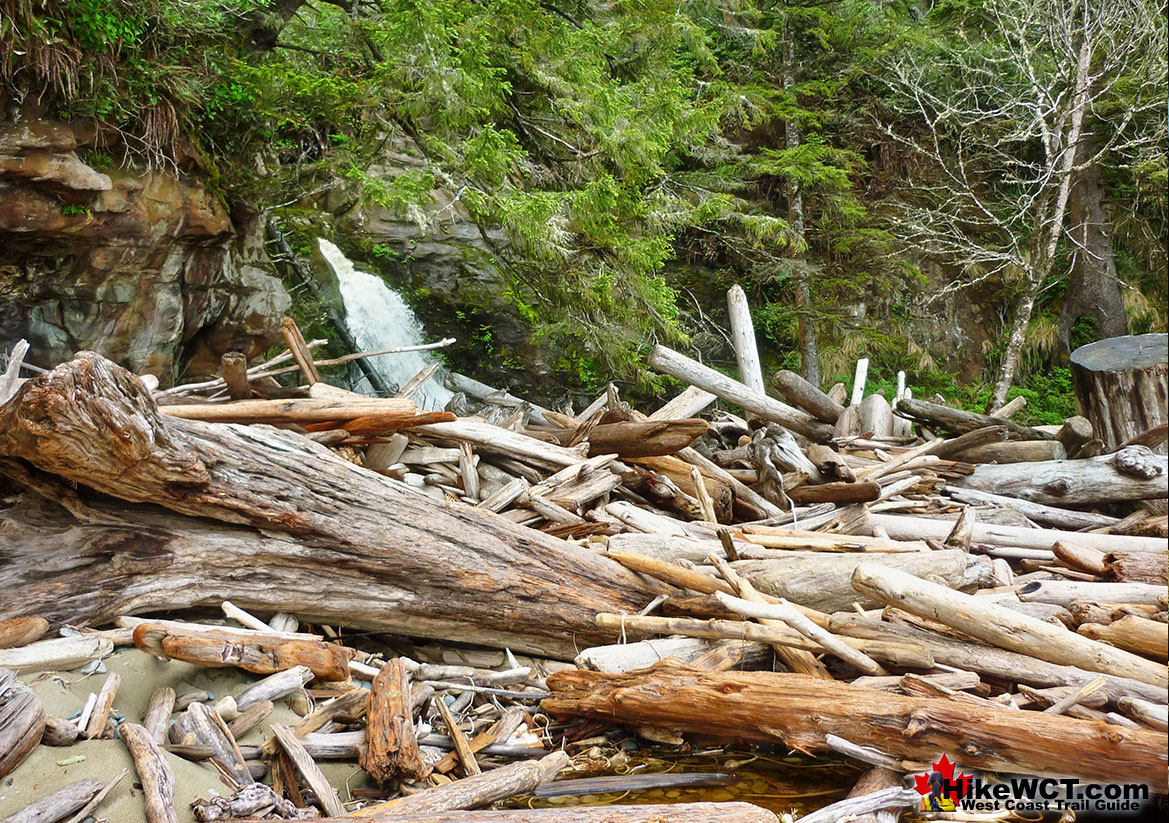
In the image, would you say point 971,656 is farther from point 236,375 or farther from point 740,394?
point 236,375

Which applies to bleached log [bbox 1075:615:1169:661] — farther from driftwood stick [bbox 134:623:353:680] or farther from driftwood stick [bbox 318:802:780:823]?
driftwood stick [bbox 134:623:353:680]

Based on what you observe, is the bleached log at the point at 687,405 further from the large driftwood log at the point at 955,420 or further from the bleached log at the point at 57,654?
the bleached log at the point at 57,654

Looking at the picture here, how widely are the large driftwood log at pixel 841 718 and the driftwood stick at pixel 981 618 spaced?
1.45ft

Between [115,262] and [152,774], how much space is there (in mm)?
7312

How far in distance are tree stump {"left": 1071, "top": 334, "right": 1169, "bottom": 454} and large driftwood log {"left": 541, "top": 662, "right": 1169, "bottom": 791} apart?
66cm

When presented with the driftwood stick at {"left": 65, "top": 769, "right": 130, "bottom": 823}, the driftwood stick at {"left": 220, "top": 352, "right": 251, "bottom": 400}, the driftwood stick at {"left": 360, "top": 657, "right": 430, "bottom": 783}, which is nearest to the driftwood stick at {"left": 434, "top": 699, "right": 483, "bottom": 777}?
the driftwood stick at {"left": 360, "top": 657, "right": 430, "bottom": 783}

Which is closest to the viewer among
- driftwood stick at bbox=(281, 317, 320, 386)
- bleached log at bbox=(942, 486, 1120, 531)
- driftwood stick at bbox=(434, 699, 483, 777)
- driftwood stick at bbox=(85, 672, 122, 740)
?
driftwood stick at bbox=(85, 672, 122, 740)

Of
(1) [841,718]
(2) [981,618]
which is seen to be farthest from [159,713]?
(2) [981,618]

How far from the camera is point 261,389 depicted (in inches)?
234

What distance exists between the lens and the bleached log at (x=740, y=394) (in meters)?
7.11

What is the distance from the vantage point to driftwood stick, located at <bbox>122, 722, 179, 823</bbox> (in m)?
2.58

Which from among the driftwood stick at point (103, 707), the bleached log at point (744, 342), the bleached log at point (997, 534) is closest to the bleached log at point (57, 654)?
the driftwood stick at point (103, 707)

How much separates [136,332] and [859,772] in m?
8.90

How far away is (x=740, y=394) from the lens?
7191 mm
